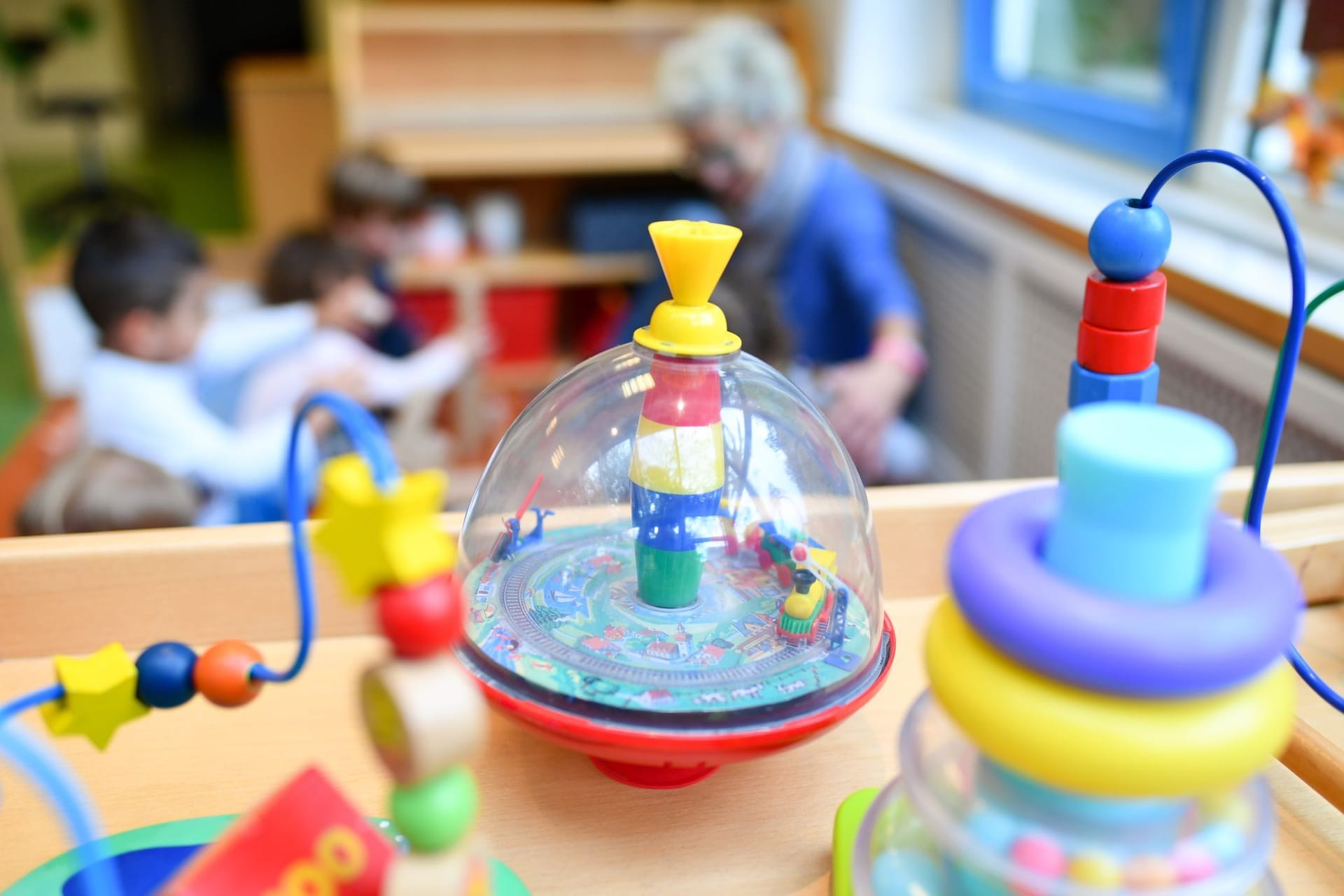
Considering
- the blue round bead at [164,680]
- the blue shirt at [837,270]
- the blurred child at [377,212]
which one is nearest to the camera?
the blue round bead at [164,680]

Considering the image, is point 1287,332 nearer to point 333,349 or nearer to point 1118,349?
point 1118,349

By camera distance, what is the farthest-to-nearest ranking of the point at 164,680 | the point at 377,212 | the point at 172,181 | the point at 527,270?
the point at 172,181
the point at 527,270
the point at 377,212
the point at 164,680

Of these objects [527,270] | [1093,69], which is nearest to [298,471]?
[1093,69]

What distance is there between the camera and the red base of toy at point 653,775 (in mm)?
517

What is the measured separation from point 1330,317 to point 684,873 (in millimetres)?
867

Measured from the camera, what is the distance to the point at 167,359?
1619 mm

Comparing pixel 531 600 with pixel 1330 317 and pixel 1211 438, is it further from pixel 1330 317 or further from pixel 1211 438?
pixel 1330 317

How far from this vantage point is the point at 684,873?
18.6 inches

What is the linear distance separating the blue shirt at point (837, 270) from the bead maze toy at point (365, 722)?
5.14 ft

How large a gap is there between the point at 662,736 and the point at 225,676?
0.59 feet

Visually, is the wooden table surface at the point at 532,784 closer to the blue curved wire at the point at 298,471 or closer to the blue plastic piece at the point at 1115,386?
the blue curved wire at the point at 298,471

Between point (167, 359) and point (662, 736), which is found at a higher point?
point (662, 736)

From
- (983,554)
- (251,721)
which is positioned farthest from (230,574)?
(983,554)

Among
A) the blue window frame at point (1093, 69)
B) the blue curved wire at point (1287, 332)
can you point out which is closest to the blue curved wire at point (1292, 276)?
the blue curved wire at point (1287, 332)
